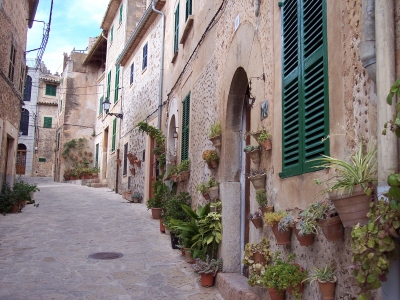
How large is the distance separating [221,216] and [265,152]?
1911 mm

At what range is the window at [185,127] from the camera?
9.45 metres

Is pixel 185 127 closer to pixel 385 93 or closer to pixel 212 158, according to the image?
pixel 212 158

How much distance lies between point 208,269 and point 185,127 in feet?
14.0

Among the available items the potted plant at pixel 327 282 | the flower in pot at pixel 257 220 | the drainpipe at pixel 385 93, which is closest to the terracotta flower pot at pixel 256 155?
the flower in pot at pixel 257 220

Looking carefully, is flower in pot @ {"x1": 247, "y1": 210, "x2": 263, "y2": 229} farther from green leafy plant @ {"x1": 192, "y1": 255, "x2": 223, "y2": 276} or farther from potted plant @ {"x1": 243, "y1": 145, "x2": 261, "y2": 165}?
green leafy plant @ {"x1": 192, "y1": 255, "x2": 223, "y2": 276}


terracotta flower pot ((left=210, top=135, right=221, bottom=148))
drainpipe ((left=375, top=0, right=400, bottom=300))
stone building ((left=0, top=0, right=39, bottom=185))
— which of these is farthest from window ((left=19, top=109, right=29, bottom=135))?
drainpipe ((left=375, top=0, right=400, bottom=300))

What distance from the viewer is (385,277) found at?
7.88 feet

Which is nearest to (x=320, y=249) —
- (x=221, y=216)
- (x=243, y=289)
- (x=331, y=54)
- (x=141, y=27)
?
(x=331, y=54)

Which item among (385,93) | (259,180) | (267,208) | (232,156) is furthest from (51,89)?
(385,93)

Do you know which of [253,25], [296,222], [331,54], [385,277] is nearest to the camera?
[385,277]

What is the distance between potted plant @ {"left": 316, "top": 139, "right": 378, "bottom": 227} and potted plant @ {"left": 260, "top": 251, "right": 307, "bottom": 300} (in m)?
1.09

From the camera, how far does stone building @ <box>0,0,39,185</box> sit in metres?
11.9

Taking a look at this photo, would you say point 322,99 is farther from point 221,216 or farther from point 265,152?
point 221,216

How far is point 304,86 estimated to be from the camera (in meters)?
3.83
